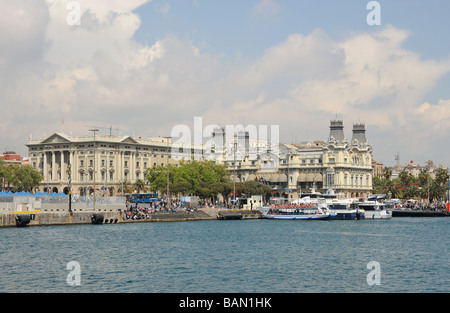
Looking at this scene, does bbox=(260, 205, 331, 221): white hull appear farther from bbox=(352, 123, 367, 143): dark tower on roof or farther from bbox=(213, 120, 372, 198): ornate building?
bbox=(352, 123, 367, 143): dark tower on roof

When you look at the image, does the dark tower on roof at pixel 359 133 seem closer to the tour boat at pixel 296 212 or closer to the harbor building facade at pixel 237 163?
the harbor building facade at pixel 237 163

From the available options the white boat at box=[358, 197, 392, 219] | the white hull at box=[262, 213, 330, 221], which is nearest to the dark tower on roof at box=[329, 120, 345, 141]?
the white boat at box=[358, 197, 392, 219]

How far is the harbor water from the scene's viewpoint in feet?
127

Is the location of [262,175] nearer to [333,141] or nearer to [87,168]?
[333,141]

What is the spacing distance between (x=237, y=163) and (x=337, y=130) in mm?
26391

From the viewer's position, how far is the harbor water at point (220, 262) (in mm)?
38594

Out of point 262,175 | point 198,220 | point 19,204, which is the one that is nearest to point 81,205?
point 19,204

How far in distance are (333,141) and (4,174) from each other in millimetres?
71931

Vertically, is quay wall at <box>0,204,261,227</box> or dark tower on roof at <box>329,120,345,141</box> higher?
dark tower on roof at <box>329,120,345,141</box>

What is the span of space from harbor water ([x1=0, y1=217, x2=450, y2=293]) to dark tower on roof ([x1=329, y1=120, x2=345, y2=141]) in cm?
8864

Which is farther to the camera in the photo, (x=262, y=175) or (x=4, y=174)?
(x=262, y=175)

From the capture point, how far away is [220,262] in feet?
160

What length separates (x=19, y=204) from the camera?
84625 mm

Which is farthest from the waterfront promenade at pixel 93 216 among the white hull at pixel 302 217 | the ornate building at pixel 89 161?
the ornate building at pixel 89 161
